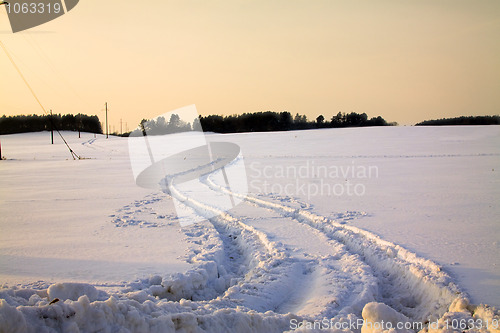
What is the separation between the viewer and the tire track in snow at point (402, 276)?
392cm

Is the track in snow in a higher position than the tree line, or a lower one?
lower

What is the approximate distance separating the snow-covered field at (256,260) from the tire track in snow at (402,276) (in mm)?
17

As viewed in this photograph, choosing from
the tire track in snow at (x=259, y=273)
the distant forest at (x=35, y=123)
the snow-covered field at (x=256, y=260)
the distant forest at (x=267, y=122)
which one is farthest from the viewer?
the distant forest at (x=35, y=123)

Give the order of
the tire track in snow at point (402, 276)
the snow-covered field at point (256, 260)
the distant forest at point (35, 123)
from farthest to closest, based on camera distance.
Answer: the distant forest at point (35, 123)
the tire track in snow at point (402, 276)
the snow-covered field at point (256, 260)

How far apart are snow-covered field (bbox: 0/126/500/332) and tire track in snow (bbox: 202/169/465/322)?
2 cm

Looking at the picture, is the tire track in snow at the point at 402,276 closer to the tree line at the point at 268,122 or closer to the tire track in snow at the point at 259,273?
the tire track in snow at the point at 259,273

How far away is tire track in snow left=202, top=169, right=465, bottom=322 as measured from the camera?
392cm

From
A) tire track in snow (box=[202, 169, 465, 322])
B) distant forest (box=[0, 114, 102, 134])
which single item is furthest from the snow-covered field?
distant forest (box=[0, 114, 102, 134])

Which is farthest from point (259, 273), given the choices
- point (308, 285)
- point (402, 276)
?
point (402, 276)

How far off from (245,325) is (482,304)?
235cm

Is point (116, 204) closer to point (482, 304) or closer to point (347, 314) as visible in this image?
point (347, 314)

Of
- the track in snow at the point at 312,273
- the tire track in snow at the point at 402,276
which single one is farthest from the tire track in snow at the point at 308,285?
the tire track in snow at the point at 402,276

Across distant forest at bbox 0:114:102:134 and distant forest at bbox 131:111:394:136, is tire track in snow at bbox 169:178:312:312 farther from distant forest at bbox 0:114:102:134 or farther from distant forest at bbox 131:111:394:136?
distant forest at bbox 0:114:102:134

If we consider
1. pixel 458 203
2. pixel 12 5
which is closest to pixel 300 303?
pixel 458 203
